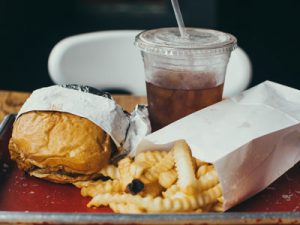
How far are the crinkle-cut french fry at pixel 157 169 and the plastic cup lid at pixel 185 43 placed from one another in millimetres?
257

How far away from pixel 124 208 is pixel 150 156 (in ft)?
0.49

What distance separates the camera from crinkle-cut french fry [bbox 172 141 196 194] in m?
0.94

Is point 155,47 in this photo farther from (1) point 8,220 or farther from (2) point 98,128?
(1) point 8,220

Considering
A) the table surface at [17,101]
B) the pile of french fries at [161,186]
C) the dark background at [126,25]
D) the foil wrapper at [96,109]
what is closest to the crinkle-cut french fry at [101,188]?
the pile of french fries at [161,186]

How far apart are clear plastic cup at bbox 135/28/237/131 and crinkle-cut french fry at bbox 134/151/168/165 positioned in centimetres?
18

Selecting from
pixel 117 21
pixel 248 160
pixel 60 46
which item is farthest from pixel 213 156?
pixel 117 21

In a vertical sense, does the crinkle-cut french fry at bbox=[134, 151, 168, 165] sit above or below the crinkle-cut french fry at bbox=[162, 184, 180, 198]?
above

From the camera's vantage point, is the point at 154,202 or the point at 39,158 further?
the point at 39,158

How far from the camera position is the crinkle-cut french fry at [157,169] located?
39.3 inches

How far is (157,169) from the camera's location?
3.37 feet

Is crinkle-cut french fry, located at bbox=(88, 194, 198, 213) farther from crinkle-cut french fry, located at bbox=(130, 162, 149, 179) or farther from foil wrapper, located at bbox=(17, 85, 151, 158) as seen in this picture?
foil wrapper, located at bbox=(17, 85, 151, 158)

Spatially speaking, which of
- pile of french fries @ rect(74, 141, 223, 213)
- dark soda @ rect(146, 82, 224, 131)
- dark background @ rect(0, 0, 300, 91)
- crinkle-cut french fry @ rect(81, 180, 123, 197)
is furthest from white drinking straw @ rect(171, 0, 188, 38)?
dark background @ rect(0, 0, 300, 91)

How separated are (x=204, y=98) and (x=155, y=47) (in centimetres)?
17

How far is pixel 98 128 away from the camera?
1115 millimetres
